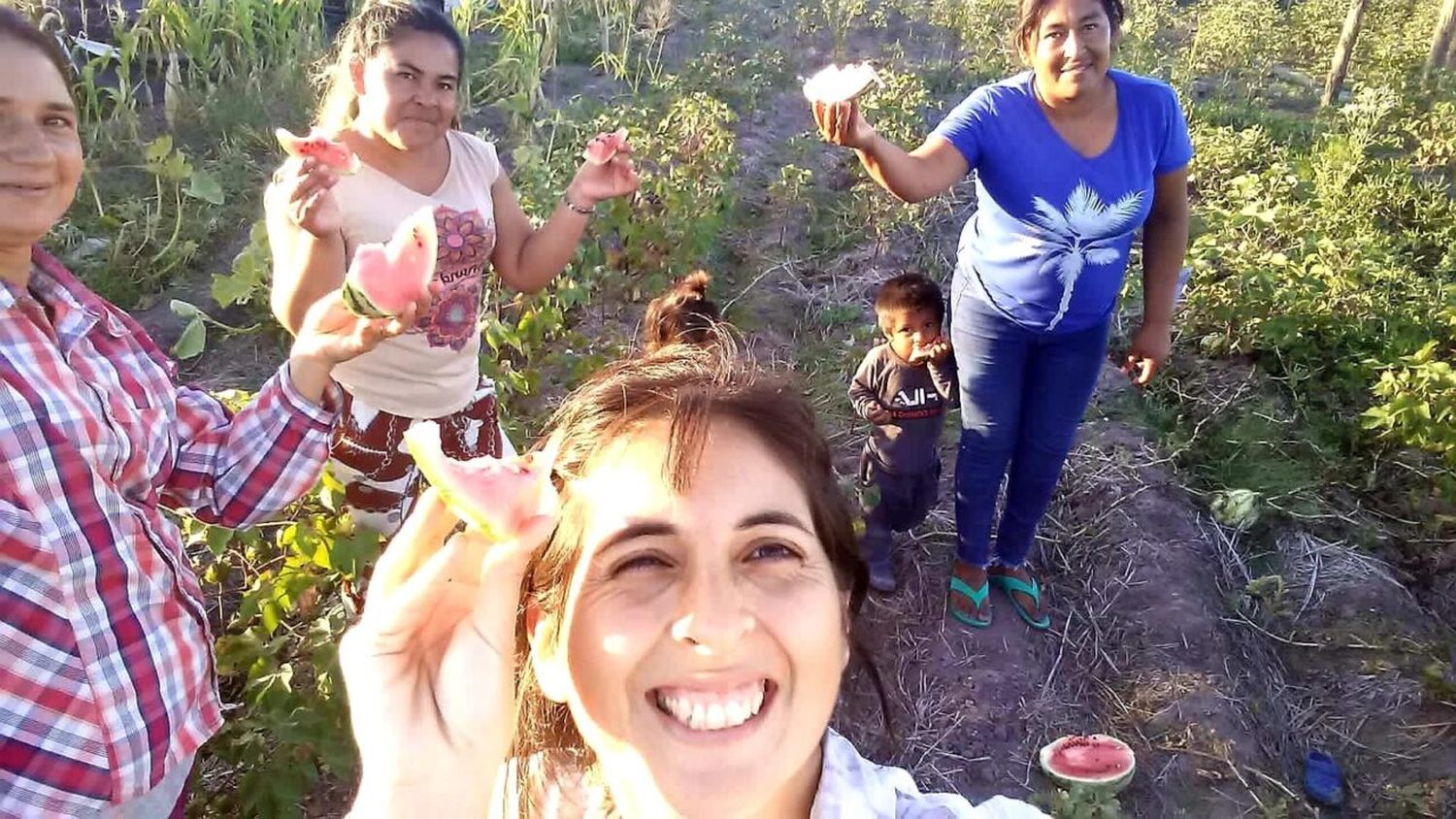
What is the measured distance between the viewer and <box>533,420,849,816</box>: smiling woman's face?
3.57 ft

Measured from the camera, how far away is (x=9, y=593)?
119 cm

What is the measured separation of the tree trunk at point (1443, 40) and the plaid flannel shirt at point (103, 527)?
8.85 m

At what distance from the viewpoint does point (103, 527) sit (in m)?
1.28

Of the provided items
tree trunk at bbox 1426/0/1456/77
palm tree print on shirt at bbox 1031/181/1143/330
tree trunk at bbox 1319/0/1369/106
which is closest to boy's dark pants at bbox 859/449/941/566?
palm tree print on shirt at bbox 1031/181/1143/330

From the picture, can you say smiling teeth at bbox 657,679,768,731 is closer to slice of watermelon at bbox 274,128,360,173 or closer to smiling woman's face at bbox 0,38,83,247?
smiling woman's face at bbox 0,38,83,247

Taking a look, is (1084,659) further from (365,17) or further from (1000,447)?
(365,17)

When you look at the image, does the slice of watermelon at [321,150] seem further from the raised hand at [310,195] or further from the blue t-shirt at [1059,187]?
the blue t-shirt at [1059,187]

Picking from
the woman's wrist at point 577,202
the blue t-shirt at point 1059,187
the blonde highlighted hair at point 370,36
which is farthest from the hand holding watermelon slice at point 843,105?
the blonde highlighted hair at point 370,36

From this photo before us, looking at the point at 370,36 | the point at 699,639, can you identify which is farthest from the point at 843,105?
the point at 699,639

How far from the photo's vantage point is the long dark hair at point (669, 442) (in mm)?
1237

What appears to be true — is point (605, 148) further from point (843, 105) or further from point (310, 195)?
point (310, 195)

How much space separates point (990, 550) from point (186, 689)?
7.96 feet

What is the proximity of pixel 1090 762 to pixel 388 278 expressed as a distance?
2.28 meters

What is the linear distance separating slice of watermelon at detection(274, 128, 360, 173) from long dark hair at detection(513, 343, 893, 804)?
72 centimetres
